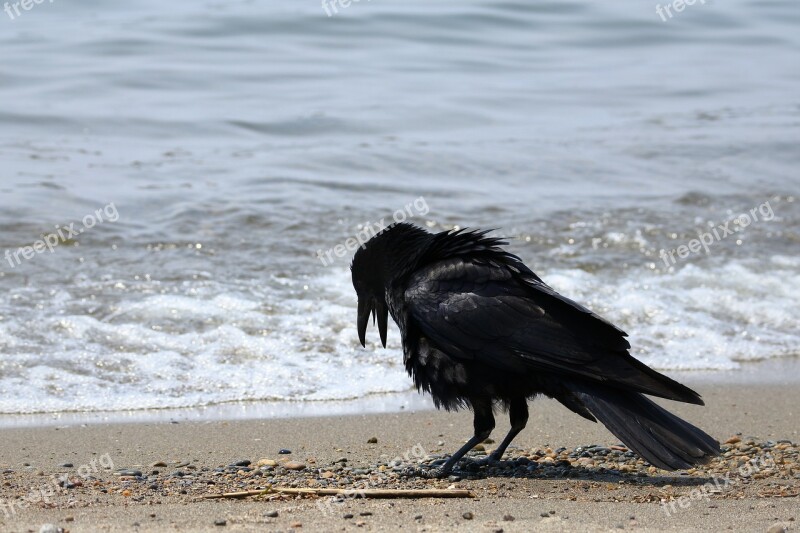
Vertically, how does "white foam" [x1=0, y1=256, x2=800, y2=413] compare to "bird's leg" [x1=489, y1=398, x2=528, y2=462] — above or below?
below

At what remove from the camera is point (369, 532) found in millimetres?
3641

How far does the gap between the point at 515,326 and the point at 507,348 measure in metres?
0.10

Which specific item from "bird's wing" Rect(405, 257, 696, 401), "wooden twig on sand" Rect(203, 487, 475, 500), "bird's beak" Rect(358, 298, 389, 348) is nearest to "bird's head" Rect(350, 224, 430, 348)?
"bird's beak" Rect(358, 298, 389, 348)

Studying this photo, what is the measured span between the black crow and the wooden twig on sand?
58 centimetres

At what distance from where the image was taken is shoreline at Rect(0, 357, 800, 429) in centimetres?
573

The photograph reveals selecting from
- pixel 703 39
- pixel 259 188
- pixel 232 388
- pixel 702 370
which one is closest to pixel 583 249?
pixel 702 370

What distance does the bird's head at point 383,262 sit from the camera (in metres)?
5.19

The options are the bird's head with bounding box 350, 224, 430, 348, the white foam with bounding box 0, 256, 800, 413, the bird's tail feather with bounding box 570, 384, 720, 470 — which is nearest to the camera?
the bird's tail feather with bounding box 570, 384, 720, 470

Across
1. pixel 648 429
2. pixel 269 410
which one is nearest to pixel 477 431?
pixel 648 429

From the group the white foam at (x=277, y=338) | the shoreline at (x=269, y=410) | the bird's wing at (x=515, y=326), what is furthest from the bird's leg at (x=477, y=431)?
the white foam at (x=277, y=338)

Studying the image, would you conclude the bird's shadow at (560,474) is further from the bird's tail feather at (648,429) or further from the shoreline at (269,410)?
the shoreline at (269,410)

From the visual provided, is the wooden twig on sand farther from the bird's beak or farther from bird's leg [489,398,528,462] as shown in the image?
the bird's beak

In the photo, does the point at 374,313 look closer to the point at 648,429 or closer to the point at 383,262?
the point at 383,262

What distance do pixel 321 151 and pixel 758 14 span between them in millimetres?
15633
